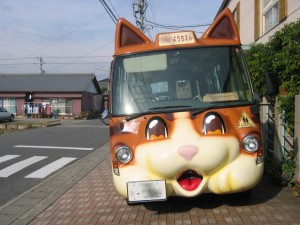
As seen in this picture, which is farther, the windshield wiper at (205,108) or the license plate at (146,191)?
the windshield wiper at (205,108)

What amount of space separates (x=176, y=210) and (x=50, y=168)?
580 cm

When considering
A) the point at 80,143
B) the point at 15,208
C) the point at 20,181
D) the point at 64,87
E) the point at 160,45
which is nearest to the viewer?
the point at 160,45

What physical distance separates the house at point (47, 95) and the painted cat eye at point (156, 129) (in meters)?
42.3

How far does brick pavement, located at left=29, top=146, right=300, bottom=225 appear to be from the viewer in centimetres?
498

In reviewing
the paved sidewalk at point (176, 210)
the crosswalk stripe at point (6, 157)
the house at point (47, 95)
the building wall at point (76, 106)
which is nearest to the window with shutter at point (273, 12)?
the paved sidewalk at point (176, 210)

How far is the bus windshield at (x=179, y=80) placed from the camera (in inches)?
207

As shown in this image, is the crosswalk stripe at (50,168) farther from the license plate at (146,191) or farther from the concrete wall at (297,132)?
the concrete wall at (297,132)

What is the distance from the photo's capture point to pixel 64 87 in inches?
1889

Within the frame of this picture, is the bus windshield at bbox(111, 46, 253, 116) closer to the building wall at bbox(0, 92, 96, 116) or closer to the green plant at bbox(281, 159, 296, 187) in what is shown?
the green plant at bbox(281, 159, 296, 187)

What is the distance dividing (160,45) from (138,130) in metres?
1.35

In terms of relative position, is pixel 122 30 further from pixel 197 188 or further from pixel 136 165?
pixel 197 188

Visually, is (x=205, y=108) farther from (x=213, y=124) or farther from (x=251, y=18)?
(x=251, y=18)

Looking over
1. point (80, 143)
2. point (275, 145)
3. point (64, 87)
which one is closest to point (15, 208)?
point (275, 145)

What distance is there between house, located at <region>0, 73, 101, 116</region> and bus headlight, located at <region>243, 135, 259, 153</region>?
4255cm
